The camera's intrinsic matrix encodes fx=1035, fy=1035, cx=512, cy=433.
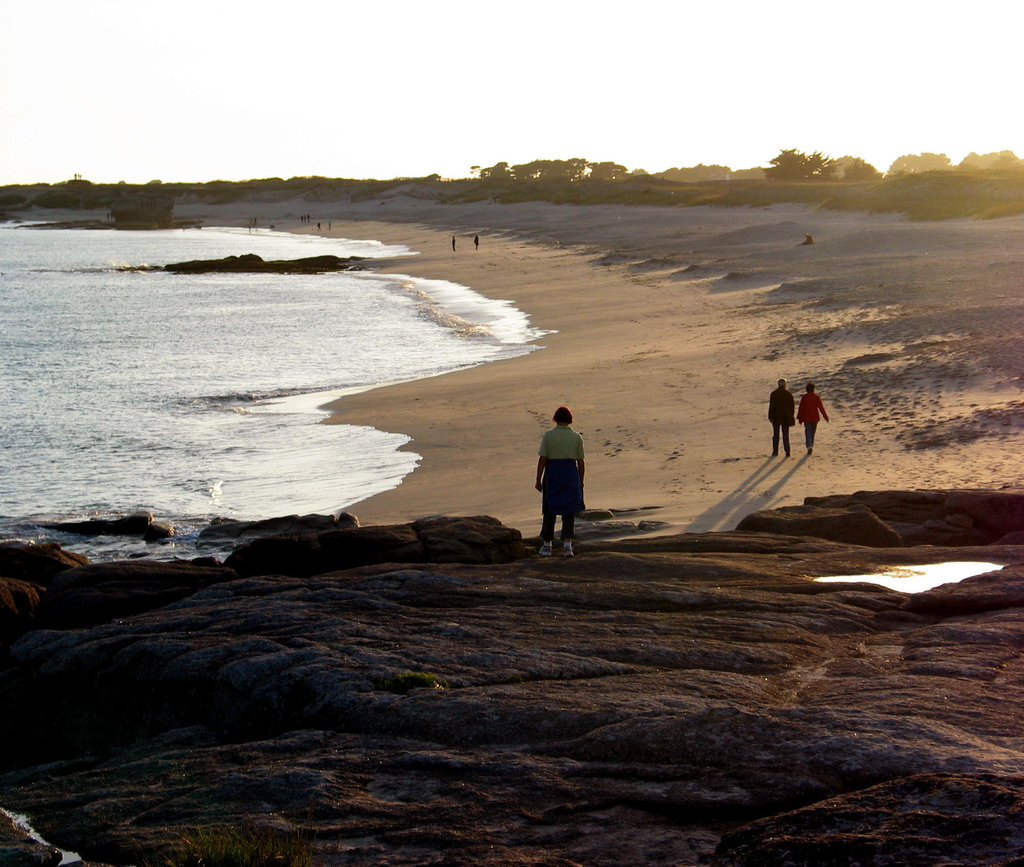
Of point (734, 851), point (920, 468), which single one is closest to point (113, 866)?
point (734, 851)

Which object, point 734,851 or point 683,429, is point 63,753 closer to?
point 734,851

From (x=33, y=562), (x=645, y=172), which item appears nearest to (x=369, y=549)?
(x=33, y=562)

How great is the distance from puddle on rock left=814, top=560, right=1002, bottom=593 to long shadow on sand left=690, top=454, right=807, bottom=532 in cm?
323

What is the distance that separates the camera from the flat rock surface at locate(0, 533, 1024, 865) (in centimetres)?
477

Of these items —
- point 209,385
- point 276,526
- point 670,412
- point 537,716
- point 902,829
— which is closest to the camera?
point 902,829

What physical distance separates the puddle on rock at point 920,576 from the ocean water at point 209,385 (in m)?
8.22

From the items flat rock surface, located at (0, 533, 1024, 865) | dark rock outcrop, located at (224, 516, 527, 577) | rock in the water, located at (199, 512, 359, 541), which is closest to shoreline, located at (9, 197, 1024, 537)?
rock in the water, located at (199, 512, 359, 541)

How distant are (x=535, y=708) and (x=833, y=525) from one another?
6153 mm

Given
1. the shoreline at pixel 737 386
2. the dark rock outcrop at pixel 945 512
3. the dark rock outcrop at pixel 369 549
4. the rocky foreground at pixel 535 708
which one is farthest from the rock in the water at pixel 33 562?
the dark rock outcrop at pixel 945 512

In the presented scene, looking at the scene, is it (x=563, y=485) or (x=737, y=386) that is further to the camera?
(x=737, y=386)

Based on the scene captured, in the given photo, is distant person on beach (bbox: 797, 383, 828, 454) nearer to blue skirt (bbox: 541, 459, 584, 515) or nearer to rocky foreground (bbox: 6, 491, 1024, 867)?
rocky foreground (bbox: 6, 491, 1024, 867)

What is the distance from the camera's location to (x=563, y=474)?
34.9ft

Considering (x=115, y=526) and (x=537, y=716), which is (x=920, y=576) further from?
(x=115, y=526)

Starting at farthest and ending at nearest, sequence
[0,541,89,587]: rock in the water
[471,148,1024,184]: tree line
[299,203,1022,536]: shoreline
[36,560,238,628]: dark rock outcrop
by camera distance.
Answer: [471,148,1024,184]: tree line
[299,203,1022,536]: shoreline
[0,541,89,587]: rock in the water
[36,560,238,628]: dark rock outcrop
